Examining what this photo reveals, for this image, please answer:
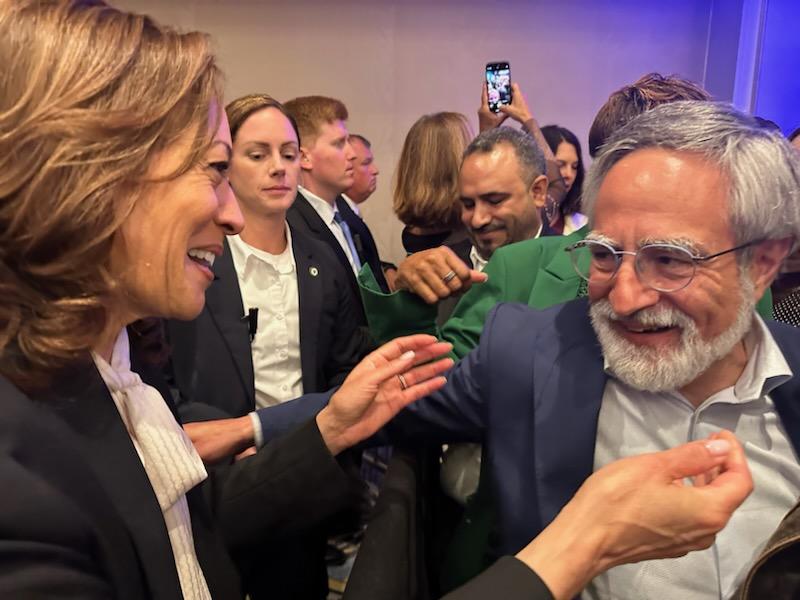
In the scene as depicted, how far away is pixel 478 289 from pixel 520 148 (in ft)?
3.03

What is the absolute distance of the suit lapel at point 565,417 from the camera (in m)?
1.19

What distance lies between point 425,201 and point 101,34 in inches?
93.5

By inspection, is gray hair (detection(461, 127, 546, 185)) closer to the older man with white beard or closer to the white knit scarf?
the older man with white beard

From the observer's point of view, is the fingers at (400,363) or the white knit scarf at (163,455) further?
the fingers at (400,363)

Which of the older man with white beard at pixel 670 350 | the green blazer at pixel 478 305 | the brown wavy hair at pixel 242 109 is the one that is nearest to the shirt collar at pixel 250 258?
the brown wavy hair at pixel 242 109

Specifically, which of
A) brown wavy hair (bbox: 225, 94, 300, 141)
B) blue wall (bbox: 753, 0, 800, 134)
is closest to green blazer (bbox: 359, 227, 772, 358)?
brown wavy hair (bbox: 225, 94, 300, 141)

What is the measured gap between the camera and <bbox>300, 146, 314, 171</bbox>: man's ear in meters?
2.95

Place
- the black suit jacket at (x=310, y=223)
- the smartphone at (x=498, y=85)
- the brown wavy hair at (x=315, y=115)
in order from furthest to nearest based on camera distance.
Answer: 1. the smartphone at (x=498, y=85)
2. the brown wavy hair at (x=315, y=115)
3. the black suit jacket at (x=310, y=223)

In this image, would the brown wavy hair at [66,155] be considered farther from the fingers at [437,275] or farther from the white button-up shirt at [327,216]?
the white button-up shirt at [327,216]

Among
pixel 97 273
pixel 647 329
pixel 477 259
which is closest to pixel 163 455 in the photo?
pixel 97 273

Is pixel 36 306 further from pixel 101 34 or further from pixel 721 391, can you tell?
pixel 721 391

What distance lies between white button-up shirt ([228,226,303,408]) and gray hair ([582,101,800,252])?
1211mm

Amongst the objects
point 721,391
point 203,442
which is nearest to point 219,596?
point 203,442

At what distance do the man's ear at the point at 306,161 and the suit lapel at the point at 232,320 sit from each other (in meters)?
1.11
